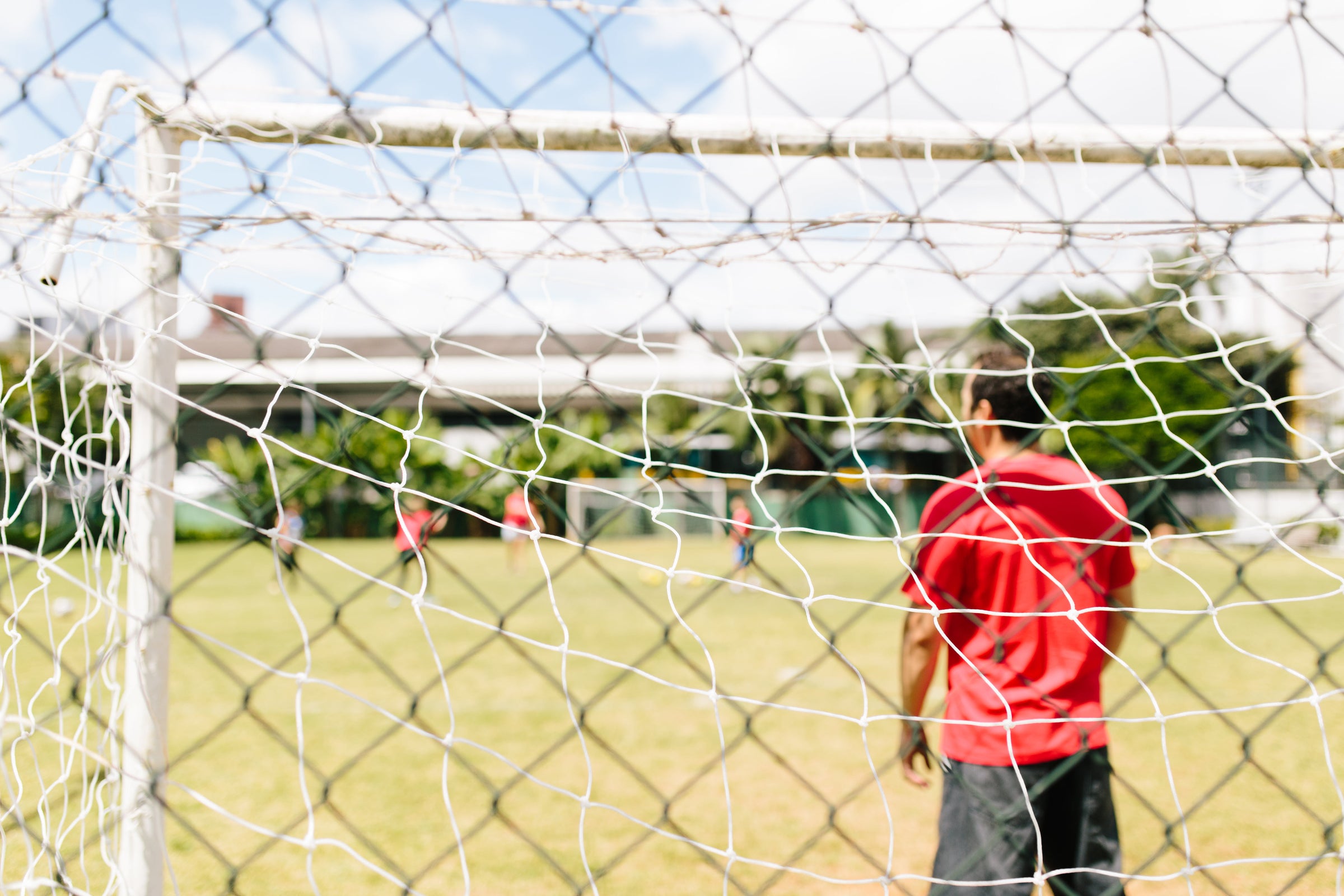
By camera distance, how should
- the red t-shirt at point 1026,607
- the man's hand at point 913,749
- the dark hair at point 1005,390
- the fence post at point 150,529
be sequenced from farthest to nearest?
the dark hair at point 1005,390
the red t-shirt at point 1026,607
the man's hand at point 913,749
the fence post at point 150,529

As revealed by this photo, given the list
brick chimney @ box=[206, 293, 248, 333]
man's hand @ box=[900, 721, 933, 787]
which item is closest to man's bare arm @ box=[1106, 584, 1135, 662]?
man's hand @ box=[900, 721, 933, 787]

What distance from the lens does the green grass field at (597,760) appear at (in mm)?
1579

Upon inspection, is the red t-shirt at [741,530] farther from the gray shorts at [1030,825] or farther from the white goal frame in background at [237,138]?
the gray shorts at [1030,825]

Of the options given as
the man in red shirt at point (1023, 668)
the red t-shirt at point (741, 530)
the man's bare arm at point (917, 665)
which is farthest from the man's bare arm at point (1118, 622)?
the red t-shirt at point (741, 530)

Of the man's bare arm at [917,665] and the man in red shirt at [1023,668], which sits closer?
the man in red shirt at [1023,668]

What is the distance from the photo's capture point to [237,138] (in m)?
1.32

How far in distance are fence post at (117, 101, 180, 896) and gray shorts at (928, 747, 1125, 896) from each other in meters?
1.54

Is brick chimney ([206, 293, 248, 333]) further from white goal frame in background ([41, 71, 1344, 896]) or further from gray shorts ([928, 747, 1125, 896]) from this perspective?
gray shorts ([928, 747, 1125, 896])

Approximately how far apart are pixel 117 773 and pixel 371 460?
718 inches

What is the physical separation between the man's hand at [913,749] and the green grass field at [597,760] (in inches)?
3.9

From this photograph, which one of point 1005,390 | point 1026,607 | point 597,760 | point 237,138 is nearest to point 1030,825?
point 1026,607

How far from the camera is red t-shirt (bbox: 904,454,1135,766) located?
198 cm

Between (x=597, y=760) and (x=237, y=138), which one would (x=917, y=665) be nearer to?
(x=237, y=138)

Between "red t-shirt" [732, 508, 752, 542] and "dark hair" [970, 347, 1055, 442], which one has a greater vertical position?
"dark hair" [970, 347, 1055, 442]
